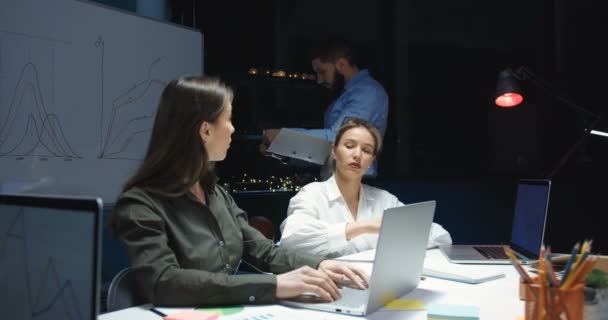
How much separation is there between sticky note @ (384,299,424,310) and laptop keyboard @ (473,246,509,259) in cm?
74

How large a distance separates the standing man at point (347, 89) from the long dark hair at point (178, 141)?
4.37 feet

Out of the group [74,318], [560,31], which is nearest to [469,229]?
[560,31]

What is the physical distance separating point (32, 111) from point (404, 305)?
177 cm

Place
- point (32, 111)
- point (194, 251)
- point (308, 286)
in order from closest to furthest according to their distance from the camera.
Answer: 1. point (308, 286)
2. point (194, 251)
3. point (32, 111)

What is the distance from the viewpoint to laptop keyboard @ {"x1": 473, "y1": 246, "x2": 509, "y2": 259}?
76.5 inches

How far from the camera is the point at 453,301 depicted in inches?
52.7

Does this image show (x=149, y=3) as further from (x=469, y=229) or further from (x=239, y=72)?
(x=469, y=229)

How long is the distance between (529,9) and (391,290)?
3307 millimetres

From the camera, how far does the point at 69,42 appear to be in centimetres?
238

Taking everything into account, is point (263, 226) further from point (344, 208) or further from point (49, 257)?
point (49, 257)

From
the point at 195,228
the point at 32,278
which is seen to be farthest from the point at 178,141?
the point at 32,278

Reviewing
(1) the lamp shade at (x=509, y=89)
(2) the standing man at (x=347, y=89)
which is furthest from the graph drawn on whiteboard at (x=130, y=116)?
(1) the lamp shade at (x=509, y=89)

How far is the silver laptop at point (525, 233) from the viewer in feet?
5.92

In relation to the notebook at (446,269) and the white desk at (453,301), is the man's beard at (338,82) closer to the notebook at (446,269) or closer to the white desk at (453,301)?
the notebook at (446,269)
